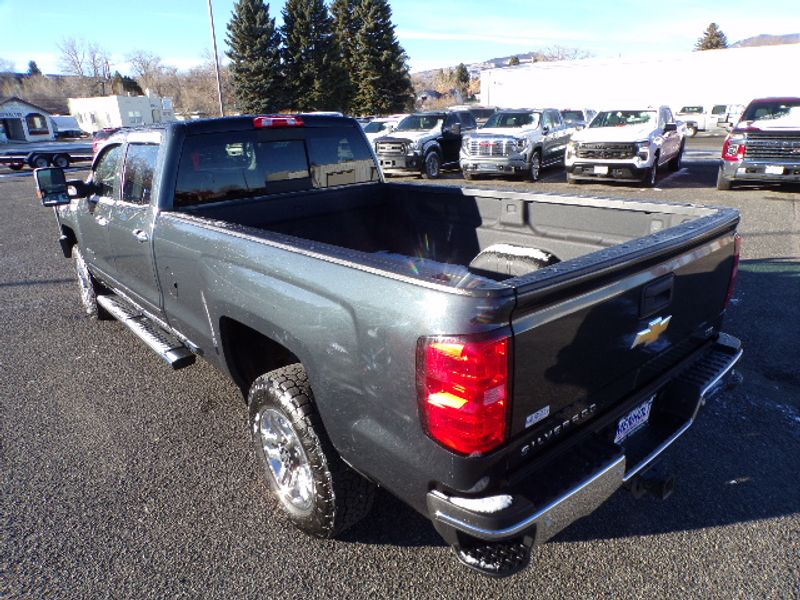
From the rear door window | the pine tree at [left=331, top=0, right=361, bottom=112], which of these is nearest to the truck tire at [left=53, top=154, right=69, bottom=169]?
the pine tree at [left=331, top=0, right=361, bottom=112]

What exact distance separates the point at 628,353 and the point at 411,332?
3.13 ft

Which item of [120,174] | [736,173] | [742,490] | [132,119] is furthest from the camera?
[132,119]

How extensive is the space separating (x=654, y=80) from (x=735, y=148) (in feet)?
142

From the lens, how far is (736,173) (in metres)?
11.3

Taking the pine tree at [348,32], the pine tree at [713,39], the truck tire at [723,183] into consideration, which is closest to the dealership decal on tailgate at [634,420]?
the truck tire at [723,183]

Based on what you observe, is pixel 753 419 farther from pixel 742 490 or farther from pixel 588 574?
pixel 588 574

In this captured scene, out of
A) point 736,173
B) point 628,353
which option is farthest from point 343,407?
point 736,173

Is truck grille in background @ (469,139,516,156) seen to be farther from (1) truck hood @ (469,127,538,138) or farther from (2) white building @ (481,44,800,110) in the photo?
(2) white building @ (481,44,800,110)

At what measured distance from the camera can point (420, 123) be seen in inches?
677

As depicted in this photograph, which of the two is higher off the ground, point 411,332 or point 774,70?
point 774,70

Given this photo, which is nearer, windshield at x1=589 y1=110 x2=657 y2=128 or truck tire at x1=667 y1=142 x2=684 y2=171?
windshield at x1=589 y1=110 x2=657 y2=128

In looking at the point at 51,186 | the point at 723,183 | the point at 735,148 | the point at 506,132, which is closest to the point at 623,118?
the point at 506,132

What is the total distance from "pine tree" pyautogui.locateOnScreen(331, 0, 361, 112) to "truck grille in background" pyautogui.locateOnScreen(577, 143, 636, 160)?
33821 mm

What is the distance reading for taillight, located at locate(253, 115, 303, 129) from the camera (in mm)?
3754
